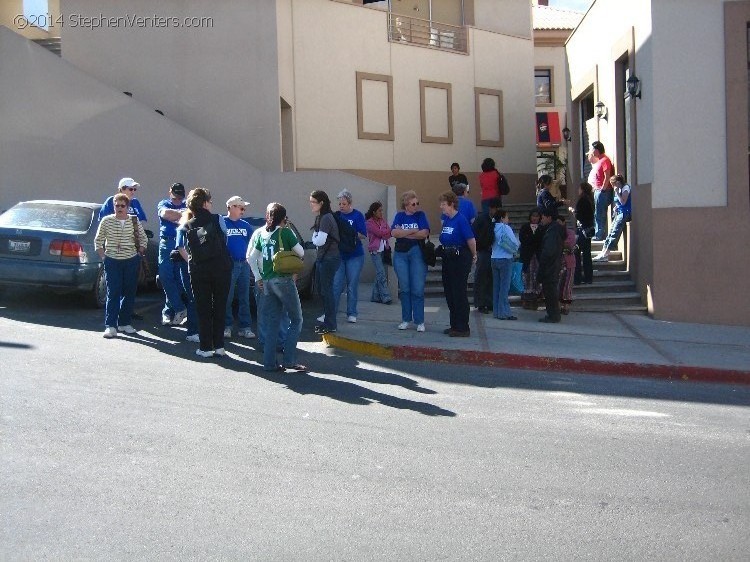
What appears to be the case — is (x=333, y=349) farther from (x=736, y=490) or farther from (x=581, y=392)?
(x=736, y=490)

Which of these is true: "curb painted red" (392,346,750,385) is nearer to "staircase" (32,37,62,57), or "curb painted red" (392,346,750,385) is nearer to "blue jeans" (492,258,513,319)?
"blue jeans" (492,258,513,319)

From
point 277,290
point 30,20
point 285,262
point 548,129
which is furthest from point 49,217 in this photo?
point 548,129

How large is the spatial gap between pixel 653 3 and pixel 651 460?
29.1 ft

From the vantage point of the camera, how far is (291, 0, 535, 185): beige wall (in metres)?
21.7

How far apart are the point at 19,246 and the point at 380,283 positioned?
5.06 metres

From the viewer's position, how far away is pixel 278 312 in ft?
32.6

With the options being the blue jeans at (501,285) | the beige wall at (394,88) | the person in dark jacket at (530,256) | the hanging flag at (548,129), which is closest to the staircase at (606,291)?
the person in dark jacket at (530,256)

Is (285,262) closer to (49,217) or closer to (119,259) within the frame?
(119,259)

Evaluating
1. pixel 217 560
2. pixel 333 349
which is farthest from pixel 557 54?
pixel 217 560

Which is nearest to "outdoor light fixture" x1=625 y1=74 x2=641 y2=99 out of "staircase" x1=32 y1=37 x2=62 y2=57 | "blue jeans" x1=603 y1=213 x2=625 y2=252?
"blue jeans" x1=603 y1=213 x2=625 y2=252

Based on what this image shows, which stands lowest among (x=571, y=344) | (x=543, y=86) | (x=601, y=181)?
(x=571, y=344)

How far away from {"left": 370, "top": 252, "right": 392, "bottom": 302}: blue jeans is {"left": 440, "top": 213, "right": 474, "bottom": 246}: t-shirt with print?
2.70 metres

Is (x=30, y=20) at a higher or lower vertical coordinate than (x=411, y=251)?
higher

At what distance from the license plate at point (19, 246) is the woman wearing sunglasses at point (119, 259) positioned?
1560 mm
